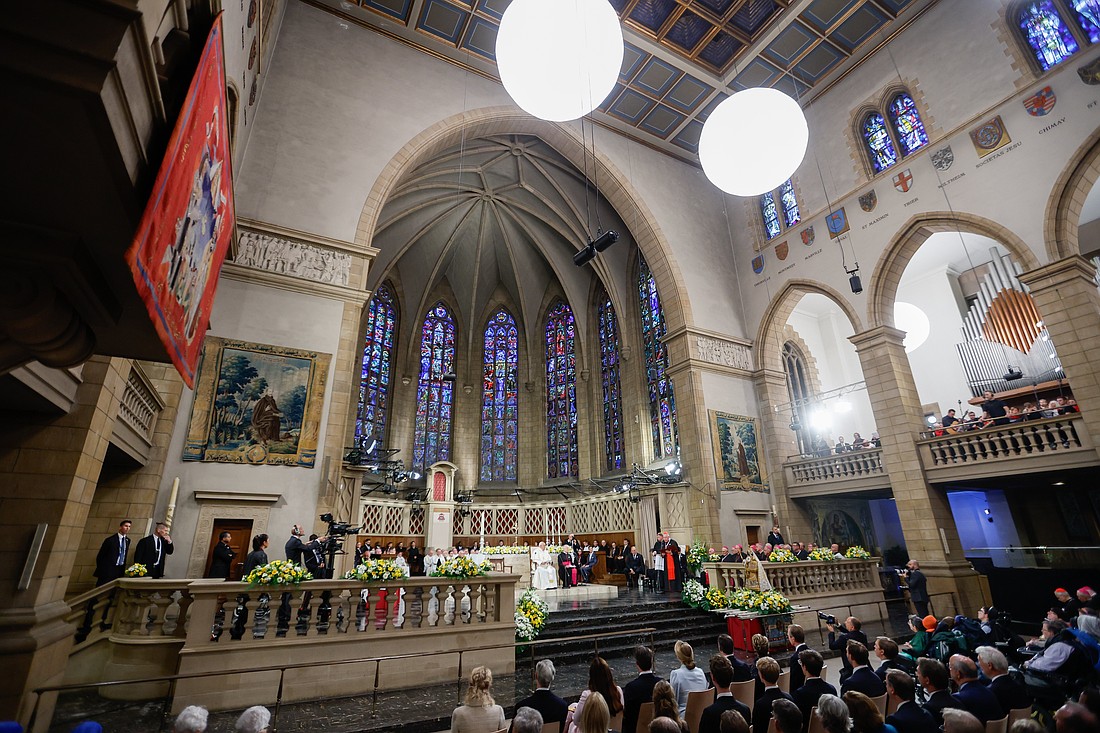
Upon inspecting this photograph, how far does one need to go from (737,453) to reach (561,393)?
10.2m

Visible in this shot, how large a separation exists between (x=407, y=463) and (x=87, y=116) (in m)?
20.7

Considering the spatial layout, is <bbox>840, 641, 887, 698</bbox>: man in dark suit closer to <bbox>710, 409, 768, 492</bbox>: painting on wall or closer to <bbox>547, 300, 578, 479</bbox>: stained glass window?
<bbox>710, 409, 768, 492</bbox>: painting on wall

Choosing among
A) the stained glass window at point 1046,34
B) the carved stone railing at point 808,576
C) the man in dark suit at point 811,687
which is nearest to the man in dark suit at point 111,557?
the man in dark suit at point 811,687

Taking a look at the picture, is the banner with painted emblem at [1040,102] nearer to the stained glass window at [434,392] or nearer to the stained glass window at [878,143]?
the stained glass window at [878,143]

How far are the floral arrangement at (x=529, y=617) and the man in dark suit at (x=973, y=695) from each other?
5.57 metres

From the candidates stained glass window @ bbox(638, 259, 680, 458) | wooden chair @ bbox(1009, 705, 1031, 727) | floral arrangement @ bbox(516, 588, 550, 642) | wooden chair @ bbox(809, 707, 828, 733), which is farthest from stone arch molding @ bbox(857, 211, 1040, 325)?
wooden chair @ bbox(809, 707, 828, 733)

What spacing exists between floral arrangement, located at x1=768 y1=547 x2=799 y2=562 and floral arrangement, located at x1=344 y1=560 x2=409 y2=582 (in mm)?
8051

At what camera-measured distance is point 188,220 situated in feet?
11.5

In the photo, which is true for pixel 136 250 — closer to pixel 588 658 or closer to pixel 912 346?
pixel 588 658

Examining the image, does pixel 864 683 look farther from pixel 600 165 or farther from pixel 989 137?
pixel 600 165

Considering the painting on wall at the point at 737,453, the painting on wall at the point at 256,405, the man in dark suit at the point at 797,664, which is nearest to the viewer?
the man in dark suit at the point at 797,664

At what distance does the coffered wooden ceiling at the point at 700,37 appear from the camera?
45.1 feet

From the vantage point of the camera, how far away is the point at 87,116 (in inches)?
83.9

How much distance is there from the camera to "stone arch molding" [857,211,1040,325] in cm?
1234
